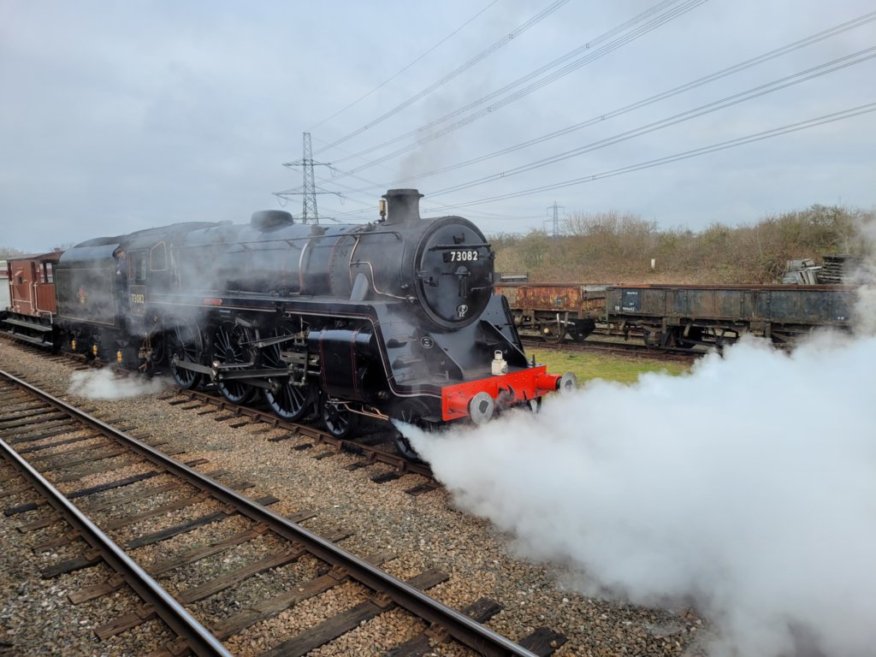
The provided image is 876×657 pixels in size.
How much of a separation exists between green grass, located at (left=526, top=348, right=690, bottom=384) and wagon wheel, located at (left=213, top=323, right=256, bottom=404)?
574 centimetres

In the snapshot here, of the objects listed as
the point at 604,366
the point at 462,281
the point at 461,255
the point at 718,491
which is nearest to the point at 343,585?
the point at 718,491

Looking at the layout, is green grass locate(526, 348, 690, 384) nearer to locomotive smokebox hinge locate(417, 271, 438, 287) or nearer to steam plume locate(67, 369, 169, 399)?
locomotive smokebox hinge locate(417, 271, 438, 287)

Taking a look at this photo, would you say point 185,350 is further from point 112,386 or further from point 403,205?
point 403,205

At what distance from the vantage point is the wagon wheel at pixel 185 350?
9797 millimetres

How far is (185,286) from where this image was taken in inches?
402

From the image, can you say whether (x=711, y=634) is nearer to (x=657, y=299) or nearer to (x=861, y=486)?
(x=861, y=486)

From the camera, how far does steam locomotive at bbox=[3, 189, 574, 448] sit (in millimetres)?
6258

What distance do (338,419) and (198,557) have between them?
303cm

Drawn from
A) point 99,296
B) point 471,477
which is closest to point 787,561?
point 471,477

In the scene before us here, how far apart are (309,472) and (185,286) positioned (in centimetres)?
533

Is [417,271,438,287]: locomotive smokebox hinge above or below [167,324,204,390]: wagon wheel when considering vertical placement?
above

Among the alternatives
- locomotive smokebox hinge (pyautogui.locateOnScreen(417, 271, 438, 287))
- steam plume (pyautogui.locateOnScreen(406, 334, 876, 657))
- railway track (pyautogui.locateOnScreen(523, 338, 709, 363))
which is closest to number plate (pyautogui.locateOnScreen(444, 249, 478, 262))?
locomotive smokebox hinge (pyautogui.locateOnScreen(417, 271, 438, 287))

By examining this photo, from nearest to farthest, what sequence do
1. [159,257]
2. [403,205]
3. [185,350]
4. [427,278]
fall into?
[427,278]
[403,205]
[185,350]
[159,257]

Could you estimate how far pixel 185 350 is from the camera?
10383mm
